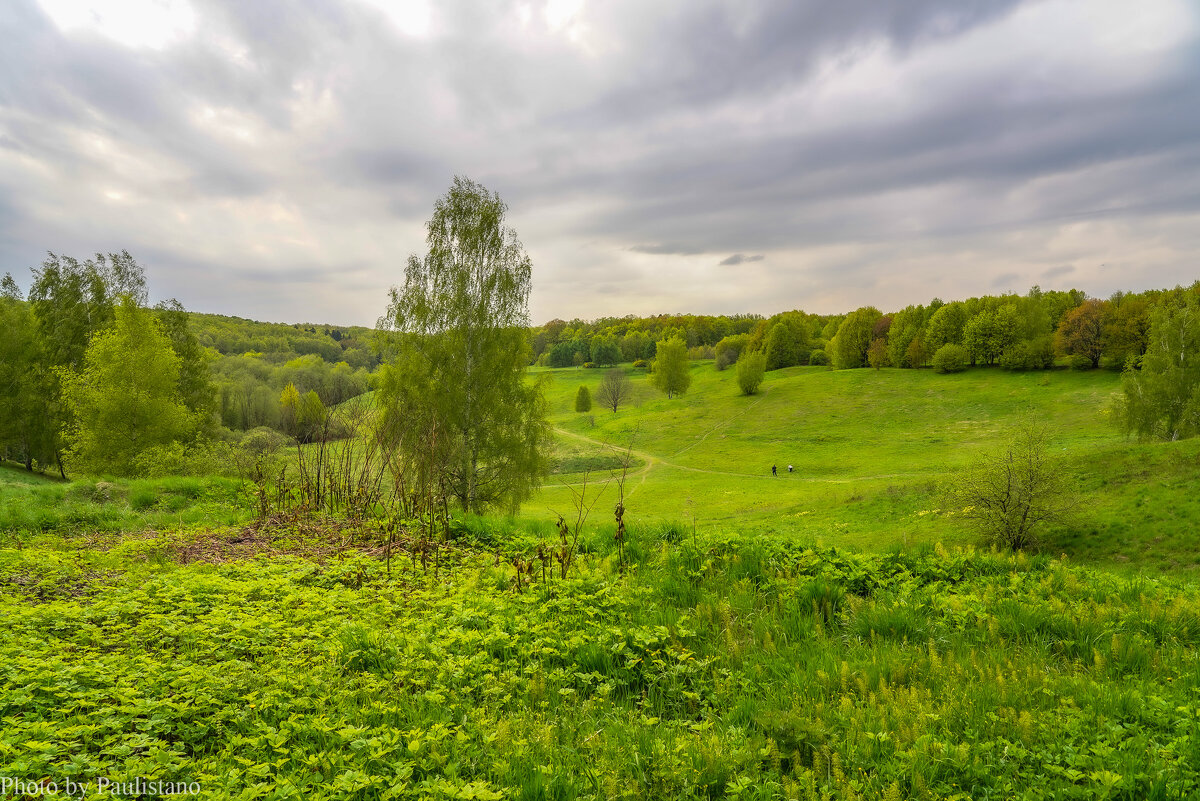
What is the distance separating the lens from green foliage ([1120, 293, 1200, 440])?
34.6m

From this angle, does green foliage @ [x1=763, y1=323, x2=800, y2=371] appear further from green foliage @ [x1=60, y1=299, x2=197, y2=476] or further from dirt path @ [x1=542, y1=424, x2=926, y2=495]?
green foliage @ [x1=60, y1=299, x2=197, y2=476]

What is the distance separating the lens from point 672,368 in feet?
272

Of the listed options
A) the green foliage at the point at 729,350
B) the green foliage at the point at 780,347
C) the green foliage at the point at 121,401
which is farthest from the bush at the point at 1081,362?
the green foliage at the point at 121,401

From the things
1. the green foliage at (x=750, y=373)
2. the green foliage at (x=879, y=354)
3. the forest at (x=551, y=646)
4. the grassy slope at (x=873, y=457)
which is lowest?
the grassy slope at (x=873, y=457)

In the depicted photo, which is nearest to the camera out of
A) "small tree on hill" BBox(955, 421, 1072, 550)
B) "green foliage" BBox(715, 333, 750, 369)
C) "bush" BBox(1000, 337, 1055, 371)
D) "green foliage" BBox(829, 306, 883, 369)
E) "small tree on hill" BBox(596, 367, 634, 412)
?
"small tree on hill" BBox(955, 421, 1072, 550)

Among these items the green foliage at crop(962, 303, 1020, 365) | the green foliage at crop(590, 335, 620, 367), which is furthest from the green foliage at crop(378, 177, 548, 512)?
the green foliage at crop(590, 335, 620, 367)

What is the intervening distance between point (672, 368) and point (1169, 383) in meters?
54.7

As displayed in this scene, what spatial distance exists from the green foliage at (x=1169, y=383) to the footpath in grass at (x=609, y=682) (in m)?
41.7

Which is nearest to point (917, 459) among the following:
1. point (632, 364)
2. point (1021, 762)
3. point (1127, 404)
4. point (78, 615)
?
point (1127, 404)

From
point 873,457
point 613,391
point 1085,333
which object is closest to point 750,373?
point 613,391

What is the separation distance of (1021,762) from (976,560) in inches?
180

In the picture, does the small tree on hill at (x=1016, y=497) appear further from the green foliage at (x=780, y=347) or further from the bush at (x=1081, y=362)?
the green foliage at (x=780, y=347)

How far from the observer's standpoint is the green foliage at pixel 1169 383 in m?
34.6

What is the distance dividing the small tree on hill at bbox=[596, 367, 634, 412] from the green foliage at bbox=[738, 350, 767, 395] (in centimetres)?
1821
